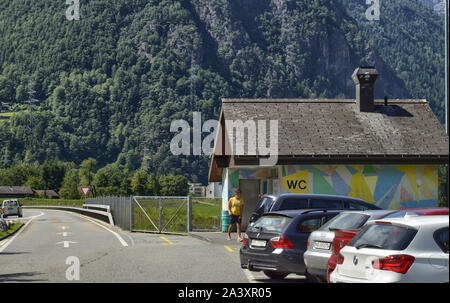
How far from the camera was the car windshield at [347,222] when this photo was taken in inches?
487

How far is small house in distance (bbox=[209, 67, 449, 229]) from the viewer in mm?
29484

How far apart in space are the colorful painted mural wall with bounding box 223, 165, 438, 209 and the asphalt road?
5.73 m

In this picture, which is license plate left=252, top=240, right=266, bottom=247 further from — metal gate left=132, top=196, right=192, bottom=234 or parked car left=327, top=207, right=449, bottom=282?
metal gate left=132, top=196, right=192, bottom=234

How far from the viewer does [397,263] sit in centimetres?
844

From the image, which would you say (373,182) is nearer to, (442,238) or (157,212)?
(157,212)

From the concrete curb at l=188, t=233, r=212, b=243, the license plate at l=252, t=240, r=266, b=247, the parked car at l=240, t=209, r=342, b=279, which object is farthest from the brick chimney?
the license plate at l=252, t=240, r=266, b=247

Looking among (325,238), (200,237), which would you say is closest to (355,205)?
(325,238)

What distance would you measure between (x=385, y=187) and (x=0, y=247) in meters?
15.9

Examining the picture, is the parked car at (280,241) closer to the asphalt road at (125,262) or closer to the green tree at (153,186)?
the asphalt road at (125,262)

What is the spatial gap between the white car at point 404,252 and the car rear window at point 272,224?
13.9 feet
